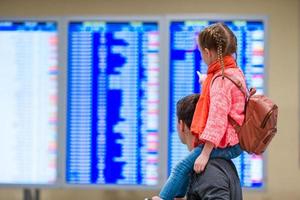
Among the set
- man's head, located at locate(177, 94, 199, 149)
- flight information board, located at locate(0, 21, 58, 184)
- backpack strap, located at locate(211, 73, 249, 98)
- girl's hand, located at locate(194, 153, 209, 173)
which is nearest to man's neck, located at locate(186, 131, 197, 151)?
man's head, located at locate(177, 94, 199, 149)

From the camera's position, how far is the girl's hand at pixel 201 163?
171 cm

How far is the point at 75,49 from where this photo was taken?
9.82ft

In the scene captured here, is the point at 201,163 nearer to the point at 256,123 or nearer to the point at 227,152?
the point at 227,152

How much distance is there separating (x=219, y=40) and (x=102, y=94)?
52.3 inches

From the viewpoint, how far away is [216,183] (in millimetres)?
1655

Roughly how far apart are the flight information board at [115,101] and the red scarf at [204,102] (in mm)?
1155

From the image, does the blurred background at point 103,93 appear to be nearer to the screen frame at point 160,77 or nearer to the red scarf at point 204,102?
the screen frame at point 160,77

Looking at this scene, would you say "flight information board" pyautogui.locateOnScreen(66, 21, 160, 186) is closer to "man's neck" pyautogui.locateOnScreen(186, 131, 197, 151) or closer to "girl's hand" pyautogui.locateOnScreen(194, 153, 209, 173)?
"man's neck" pyautogui.locateOnScreen(186, 131, 197, 151)

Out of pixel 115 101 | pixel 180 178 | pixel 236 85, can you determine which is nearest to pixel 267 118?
pixel 236 85

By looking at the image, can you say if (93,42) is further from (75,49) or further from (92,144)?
(92,144)

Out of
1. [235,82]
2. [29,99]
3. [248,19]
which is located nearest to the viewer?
[235,82]

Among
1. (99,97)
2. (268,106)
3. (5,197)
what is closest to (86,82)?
(99,97)

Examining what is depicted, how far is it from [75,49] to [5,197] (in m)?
1.27

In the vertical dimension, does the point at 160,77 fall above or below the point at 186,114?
above
